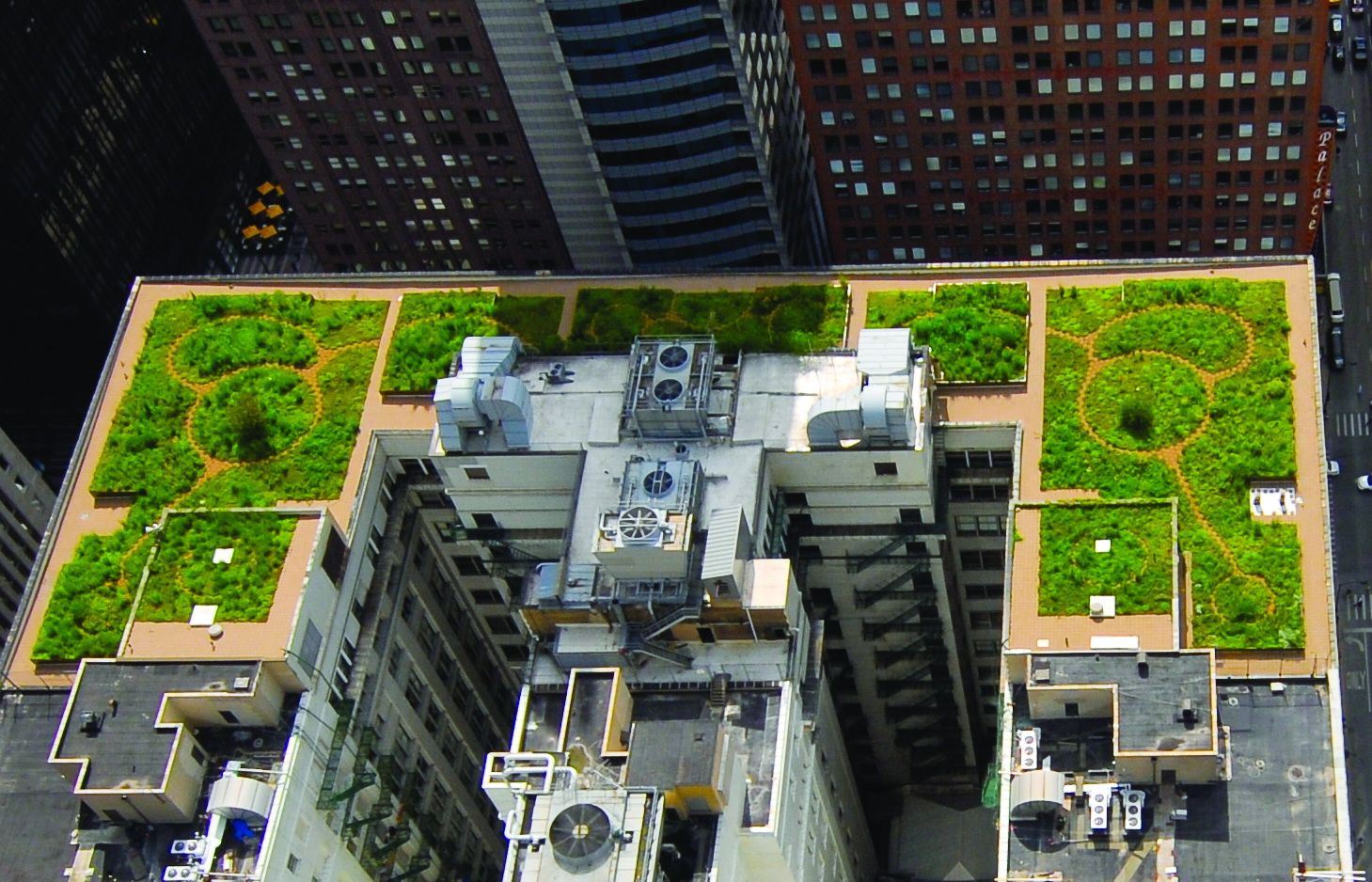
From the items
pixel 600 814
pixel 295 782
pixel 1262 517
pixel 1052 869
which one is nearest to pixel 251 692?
pixel 295 782

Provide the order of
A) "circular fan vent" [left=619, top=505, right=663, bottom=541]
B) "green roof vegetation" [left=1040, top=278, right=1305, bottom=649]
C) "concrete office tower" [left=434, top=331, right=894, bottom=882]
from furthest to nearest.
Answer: "circular fan vent" [left=619, top=505, right=663, bottom=541]
"green roof vegetation" [left=1040, top=278, right=1305, bottom=649]
"concrete office tower" [left=434, top=331, right=894, bottom=882]

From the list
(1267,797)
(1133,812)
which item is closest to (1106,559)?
(1133,812)

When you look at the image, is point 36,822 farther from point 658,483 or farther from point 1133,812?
point 1133,812

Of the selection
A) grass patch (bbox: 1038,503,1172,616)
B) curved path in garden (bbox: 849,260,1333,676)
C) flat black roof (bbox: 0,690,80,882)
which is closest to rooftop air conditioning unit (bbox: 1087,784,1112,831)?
curved path in garden (bbox: 849,260,1333,676)

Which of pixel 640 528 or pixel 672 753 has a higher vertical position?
pixel 640 528

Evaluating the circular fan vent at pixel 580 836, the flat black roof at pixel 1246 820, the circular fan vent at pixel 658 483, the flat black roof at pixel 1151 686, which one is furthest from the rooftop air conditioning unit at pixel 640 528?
the flat black roof at pixel 1246 820

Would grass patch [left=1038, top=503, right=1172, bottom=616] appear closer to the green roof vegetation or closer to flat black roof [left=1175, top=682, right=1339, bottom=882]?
the green roof vegetation
